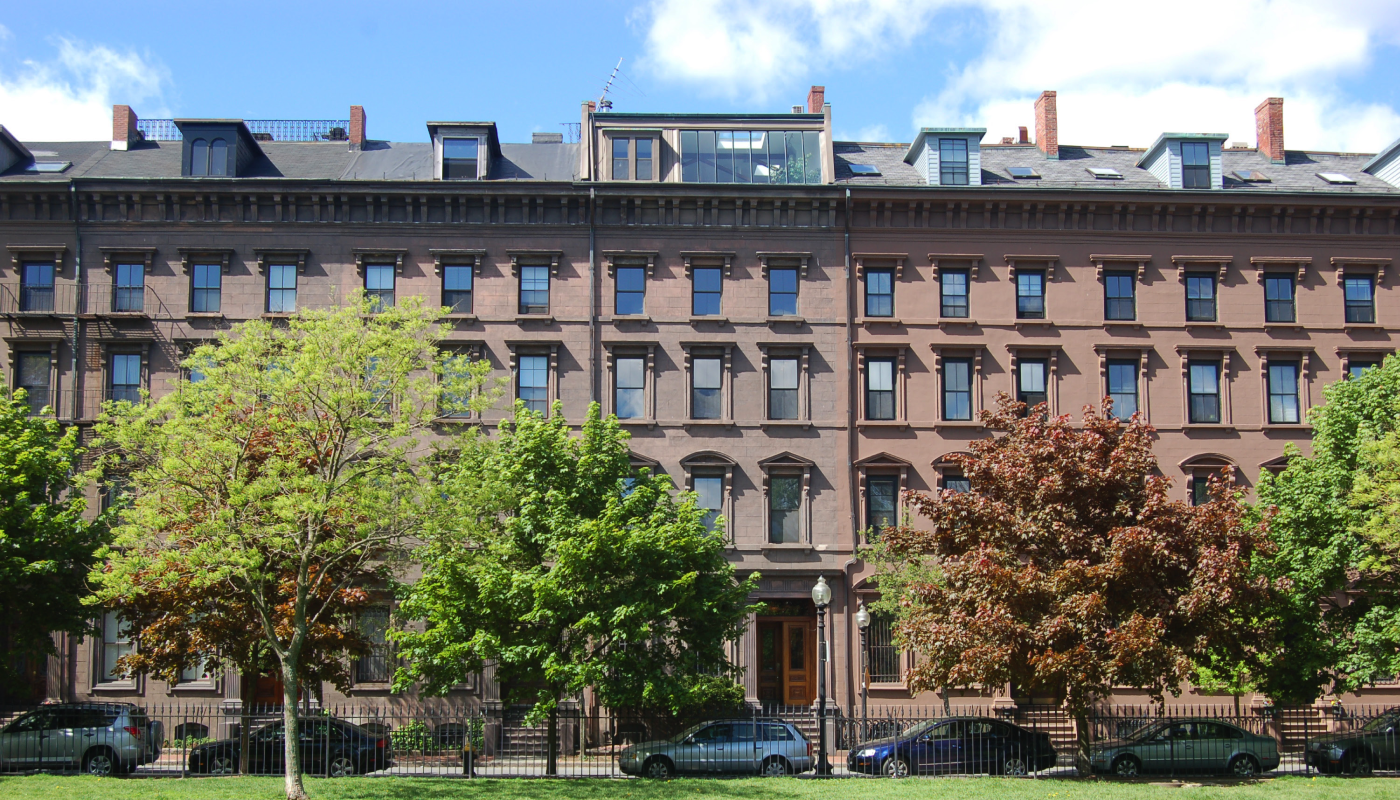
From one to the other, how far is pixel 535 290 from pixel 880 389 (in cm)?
1108

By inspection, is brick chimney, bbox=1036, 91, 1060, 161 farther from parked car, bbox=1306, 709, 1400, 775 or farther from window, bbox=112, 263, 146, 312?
window, bbox=112, 263, 146, 312

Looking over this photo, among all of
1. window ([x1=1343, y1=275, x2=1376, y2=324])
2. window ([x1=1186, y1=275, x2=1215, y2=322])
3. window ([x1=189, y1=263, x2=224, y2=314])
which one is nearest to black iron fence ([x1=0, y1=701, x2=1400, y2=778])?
window ([x1=189, y1=263, x2=224, y2=314])

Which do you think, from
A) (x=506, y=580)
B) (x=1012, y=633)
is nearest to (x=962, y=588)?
(x=1012, y=633)

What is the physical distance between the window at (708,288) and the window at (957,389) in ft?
24.4

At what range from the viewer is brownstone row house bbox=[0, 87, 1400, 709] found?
3362cm

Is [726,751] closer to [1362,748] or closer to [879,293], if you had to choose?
[1362,748]

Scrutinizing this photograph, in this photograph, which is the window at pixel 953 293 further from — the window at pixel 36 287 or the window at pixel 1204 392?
the window at pixel 36 287

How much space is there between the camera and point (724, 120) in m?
36.1

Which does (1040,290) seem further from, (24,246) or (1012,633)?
(24,246)

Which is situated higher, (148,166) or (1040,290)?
(148,166)

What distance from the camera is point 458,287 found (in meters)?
34.5

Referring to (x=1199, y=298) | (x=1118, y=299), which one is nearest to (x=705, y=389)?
(x=1118, y=299)

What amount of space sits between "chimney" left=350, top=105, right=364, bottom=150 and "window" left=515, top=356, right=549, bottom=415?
11.0m

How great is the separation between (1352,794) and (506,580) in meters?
16.8
